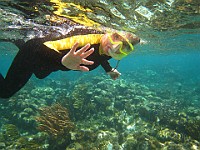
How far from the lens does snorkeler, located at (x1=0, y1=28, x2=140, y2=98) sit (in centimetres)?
389

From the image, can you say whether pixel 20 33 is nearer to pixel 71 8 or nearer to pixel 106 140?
pixel 71 8

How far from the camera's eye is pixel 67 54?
3.93 m

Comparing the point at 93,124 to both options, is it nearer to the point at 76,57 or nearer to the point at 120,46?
the point at 76,57

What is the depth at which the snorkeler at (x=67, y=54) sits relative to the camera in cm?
389

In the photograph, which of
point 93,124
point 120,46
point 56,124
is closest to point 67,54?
point 120,46

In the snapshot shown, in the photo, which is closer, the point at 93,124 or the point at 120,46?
the point at 120,46

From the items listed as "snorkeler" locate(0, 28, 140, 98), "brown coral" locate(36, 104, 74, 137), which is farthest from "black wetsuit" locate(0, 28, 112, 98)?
"brown coral" locate(36, 104, 74, 137)

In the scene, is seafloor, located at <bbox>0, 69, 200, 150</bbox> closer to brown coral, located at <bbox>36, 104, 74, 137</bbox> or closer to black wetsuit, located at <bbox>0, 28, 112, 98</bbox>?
brown coral, located at <bbox>36, 104, 74, 137</bbox>

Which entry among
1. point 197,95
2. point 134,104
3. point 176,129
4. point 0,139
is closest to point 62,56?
point 0,139

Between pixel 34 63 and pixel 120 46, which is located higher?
pixel 120 46

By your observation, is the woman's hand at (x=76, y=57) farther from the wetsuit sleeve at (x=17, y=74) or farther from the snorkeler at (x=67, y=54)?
the wetsuit sleeve at (x=17, y=74)

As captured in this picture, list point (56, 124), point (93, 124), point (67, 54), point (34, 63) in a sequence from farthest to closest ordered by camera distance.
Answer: point (93, 124)
point (56, 124)
point (34, 63)
point (67, 54)

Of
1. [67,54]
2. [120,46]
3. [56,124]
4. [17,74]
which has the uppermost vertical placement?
[120,46]

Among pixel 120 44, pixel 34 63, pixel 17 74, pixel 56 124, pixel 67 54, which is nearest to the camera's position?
pixel 120 44
